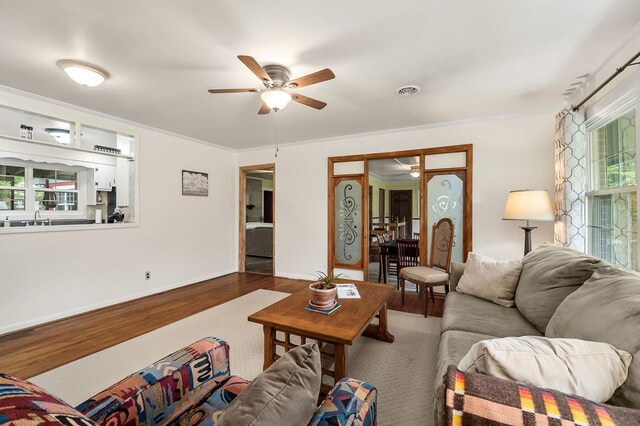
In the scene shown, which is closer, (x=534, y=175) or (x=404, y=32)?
(x=404, y=32)

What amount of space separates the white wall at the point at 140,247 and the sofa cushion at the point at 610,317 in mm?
4476

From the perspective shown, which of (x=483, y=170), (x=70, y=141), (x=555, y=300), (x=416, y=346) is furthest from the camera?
(x=483, y=170)

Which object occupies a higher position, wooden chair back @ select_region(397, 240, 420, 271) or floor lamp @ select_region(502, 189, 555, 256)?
floor lamp @ select_region(502, 189, 555, 256)

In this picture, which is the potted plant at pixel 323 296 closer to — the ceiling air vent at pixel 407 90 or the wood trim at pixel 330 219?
the ceiling air vent at pixel 407 90

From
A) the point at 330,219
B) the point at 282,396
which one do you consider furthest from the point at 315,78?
the point at 330,219

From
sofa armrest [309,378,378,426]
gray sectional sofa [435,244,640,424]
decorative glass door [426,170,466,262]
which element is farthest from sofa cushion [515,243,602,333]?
decorative glass door [426,170,466,262]

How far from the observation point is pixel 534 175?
3525 millimetres

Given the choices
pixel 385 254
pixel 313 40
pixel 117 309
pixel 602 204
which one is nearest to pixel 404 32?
pixel 313 40

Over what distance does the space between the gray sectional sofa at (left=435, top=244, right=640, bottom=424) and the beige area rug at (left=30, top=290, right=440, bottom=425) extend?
1.49ft

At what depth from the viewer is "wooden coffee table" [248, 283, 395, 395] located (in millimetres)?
1739

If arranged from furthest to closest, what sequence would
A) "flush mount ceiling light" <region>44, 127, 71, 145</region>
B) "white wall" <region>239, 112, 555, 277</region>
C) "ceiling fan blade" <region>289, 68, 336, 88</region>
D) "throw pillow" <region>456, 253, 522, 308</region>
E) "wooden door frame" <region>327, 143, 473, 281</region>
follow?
1. "wooden door frame" <region>327, 143, 473, 281</region>
2. "white wall" <region>239, 112, 555, 277</region>
3. "flush mount ceiling light" <region>44, 127, 71, 145</region>
4. "throw pillow" <region>456, 253, 522, 308</region>
5. "ceiling fan blade" <region>289, 68, 336, 88</region>

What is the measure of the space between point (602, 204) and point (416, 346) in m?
2.19

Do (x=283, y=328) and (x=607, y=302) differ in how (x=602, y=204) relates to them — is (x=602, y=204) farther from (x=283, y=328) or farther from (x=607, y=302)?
(x=283, y=328)

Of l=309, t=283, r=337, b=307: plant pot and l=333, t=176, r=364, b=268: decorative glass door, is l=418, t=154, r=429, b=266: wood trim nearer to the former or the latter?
l=333, t=176, r=364, b=268: decorative glass door
